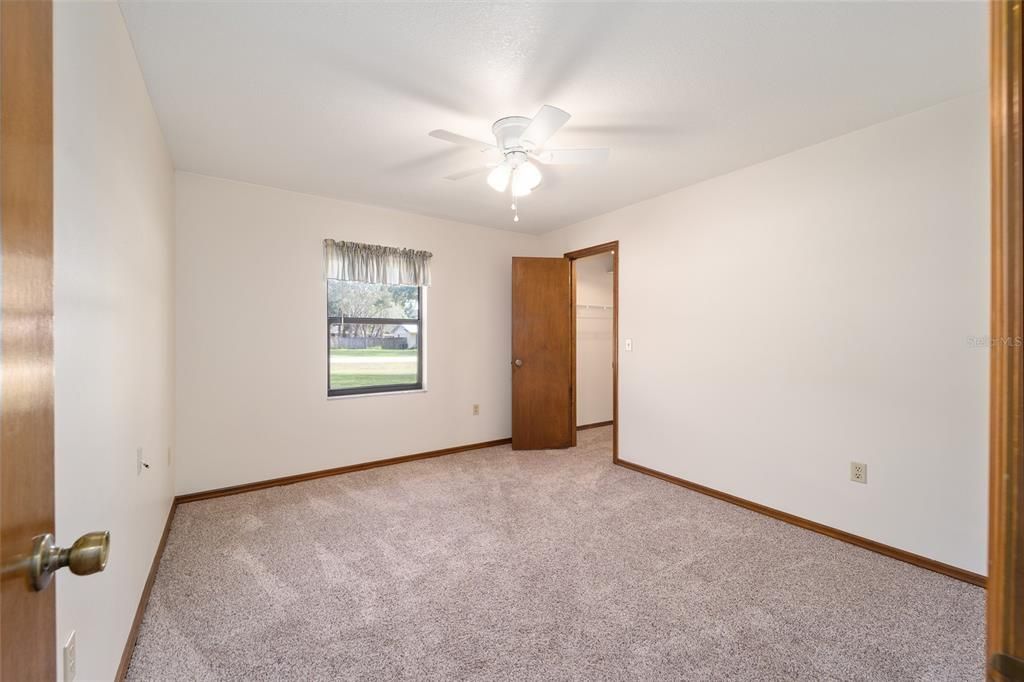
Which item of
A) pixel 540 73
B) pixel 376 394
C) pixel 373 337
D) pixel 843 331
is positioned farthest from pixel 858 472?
pixel 373 337

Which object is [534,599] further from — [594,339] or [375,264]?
[594,339]

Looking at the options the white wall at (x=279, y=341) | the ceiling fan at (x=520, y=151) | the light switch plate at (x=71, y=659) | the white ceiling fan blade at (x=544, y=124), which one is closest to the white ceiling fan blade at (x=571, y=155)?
the ceiling fan at (x=520, y=151)

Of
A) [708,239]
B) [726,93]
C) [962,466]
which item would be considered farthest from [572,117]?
[962,466]

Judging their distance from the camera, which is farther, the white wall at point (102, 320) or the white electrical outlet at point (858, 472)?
the white electrical outlet at point (858, 472)

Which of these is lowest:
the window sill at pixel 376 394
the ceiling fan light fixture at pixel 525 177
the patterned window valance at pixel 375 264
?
the window sill at pixel 376 394

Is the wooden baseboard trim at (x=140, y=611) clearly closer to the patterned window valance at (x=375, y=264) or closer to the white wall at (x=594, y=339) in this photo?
the patterned window valance at (x=375, y=264)

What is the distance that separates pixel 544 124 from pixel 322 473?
10.9ft

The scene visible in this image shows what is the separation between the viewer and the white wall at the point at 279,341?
10.7ft

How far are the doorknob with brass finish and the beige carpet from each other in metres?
1.29

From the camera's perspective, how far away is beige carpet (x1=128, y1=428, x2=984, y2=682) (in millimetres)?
1654

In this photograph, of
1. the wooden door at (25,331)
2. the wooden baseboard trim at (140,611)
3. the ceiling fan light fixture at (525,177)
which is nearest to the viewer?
the wooden door at (25,331)

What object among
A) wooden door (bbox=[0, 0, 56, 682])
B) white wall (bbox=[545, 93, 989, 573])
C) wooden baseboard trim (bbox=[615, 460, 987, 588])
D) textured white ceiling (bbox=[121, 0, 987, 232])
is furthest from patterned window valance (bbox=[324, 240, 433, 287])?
wooden door (bbox=[0, 0, 56, 682])

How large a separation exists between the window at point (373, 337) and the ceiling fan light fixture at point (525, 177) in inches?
82.3

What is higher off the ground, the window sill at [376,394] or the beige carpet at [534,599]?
the window sill at [376,394]
